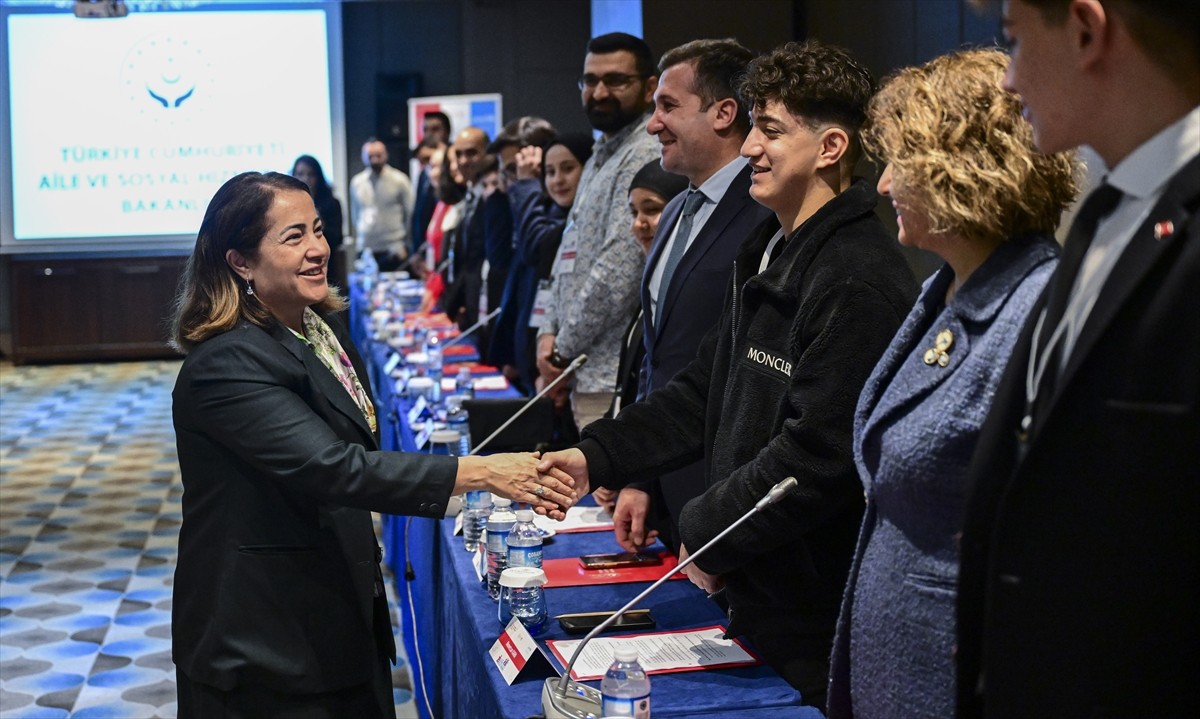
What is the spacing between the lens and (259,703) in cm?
213

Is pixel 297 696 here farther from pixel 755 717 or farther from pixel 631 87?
pixel 631 87

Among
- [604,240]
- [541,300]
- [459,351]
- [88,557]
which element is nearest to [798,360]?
[604,240]

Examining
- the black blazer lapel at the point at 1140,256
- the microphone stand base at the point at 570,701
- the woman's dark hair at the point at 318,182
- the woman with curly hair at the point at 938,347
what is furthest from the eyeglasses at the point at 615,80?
the woman's dark hair at the point at 318,182

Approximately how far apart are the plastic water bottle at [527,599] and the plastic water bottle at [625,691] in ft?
1.45

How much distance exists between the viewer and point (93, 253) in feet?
35.5

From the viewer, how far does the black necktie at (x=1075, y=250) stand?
1092 millimetres

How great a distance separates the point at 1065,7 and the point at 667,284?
5.43ft

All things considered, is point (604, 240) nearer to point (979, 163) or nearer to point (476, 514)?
point (476, 514)

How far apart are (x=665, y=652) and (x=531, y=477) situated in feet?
1.74

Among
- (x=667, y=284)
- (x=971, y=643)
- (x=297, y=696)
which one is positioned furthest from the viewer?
(x=667, y=284)

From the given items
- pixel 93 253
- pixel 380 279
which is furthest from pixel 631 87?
pixel 93 253

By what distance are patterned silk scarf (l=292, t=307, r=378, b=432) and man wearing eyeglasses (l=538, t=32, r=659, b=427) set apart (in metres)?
1.17

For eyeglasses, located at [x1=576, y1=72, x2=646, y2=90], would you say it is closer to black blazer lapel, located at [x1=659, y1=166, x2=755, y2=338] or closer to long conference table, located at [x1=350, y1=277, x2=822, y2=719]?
black blazer lapel, located at [x1=659, y1=166, x2=755, y2=338]

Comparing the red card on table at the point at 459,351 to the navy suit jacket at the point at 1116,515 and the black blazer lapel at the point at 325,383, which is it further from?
the navy suit jacket at the point at 1116,515
